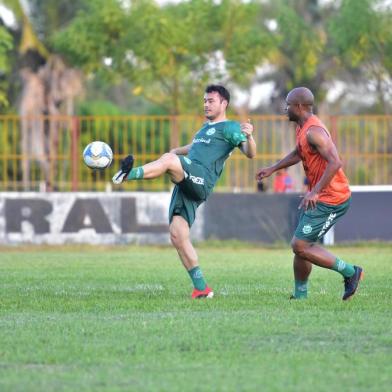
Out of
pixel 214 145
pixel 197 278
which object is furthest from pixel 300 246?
pixel 214 145

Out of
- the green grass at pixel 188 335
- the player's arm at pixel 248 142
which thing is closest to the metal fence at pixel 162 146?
the green grass at pixel 188 335

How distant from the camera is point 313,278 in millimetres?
13727

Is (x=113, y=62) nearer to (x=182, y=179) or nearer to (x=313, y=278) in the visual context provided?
(x=313, y=278)

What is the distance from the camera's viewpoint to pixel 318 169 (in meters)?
10.2

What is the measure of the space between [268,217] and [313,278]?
917cm

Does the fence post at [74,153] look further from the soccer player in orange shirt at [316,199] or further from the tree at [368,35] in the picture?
the soccer player in orange shirt at [316,199]

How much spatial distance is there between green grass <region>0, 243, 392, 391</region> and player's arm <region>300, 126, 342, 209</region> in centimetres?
94

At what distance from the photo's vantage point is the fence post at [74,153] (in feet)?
78.5

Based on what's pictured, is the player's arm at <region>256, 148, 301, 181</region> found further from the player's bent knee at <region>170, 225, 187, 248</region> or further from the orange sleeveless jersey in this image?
the player's bent knee at <region>170, 225, 187, 248</region>

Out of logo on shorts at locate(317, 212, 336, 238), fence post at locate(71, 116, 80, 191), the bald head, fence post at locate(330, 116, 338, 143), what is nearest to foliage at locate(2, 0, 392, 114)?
fence post at locate(71, 116, 80, 191)

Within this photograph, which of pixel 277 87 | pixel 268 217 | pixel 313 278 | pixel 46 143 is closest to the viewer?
pixel 313 278

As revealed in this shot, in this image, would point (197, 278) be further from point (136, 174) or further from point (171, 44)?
point (171, 44)

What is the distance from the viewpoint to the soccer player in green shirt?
1043cm

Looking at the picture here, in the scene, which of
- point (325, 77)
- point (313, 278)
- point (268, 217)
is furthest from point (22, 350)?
point (325, 77)
